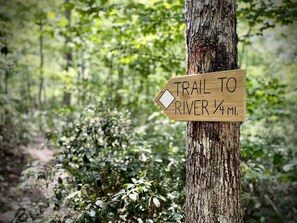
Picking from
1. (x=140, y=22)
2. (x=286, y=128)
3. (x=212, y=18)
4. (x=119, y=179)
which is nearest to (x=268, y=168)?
(x=286, y=128)

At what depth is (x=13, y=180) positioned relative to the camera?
18.1 ft

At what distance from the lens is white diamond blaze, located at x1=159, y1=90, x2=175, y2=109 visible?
196 cm

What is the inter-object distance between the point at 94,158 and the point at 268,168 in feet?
10.1

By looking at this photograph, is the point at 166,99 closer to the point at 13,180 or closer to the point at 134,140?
the point at 134,140

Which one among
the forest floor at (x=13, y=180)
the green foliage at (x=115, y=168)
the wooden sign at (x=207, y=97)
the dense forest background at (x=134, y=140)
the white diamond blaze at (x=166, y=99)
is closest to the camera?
the wooden sign at (x=207, y=97)

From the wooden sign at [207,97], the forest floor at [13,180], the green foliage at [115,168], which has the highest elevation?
the wooden sign at [207,97]

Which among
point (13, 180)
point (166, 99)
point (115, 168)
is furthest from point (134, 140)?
point (13, 180)

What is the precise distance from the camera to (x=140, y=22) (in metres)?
4.29

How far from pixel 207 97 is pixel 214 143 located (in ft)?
0.96

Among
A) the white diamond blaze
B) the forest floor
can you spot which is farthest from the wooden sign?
the forest floor

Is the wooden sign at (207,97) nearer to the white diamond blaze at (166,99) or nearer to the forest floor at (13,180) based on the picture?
the white diamond blaze at (166,99)

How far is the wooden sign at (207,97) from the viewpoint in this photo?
5.44ft

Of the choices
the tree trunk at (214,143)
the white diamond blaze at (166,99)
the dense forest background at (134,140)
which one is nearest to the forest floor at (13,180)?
the dense forest background at (134,140)

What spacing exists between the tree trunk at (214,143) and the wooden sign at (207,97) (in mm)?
68
